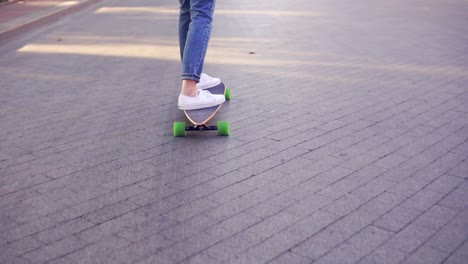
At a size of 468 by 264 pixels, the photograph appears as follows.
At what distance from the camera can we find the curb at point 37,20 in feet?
35.6

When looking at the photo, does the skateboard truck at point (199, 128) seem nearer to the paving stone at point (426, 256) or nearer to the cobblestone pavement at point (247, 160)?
the cobblestone pavement at point (247, 160)

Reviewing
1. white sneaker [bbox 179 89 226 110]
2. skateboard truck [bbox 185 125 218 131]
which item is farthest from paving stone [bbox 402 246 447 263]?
white sneaker [bbox 179 89 226 110]

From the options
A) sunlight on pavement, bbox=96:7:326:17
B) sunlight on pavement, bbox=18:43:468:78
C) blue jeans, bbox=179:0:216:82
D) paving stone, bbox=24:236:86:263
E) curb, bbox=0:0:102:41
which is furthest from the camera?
sunlight on pavement, bbox=96:7:326:17

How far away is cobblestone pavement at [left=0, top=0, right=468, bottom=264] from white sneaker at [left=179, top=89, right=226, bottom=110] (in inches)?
9.6

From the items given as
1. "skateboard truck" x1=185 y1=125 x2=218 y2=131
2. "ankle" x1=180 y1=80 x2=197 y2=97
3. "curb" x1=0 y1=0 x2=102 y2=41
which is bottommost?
"curb" x1=0 y1=0 x2=102 y2=41

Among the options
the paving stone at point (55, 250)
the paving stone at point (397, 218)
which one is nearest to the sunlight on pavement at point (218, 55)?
the paving stone at point (397, 218)

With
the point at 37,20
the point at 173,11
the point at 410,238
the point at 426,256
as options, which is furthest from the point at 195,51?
the point at 173,11

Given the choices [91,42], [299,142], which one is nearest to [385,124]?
[299,142]

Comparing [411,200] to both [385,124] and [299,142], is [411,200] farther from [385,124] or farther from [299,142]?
[385,124]

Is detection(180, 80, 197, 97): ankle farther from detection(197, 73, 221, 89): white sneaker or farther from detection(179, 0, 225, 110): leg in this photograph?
detection(197, 73, 221, 89): white sneaker

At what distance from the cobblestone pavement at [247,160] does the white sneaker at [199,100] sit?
0.24 meters

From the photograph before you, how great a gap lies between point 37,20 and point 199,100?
835 centimetres

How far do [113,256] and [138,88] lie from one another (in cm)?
380

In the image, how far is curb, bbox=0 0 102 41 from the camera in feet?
35.6
